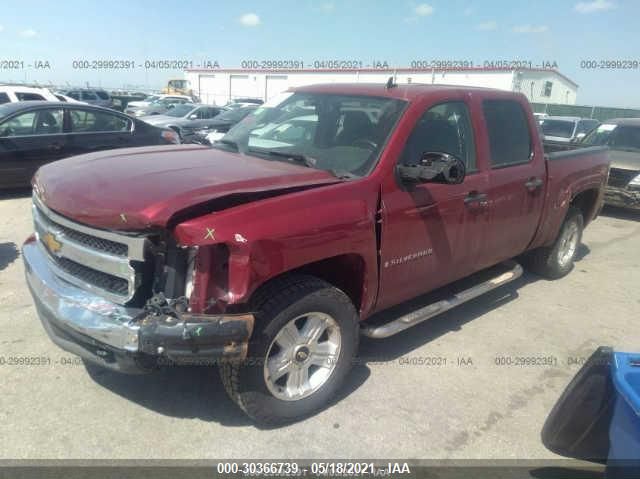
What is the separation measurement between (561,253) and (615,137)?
6.13 metres

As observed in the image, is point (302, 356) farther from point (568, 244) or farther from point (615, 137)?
point (615, 137)

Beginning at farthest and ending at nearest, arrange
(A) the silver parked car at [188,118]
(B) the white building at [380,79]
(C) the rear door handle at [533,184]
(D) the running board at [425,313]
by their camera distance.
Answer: (B) the white building at [380,79] → (A) the silver parked car at [188,118] → (C) the rear door handle at [533,184] → (D) the running board at [425,313]

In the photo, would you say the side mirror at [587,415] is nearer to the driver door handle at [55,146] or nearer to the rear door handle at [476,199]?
the rear door handle at [476,199]

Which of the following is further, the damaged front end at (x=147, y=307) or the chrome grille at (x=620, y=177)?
the chrome grille at (x=620, y=177)

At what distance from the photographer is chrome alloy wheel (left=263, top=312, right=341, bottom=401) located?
2.96 meters

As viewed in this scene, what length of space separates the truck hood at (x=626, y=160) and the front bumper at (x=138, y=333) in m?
8.79

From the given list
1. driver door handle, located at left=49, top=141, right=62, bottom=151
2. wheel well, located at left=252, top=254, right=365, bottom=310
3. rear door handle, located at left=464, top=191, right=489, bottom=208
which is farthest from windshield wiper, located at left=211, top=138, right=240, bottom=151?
driver door handle, located at left=49, top=141, right=62, bottom=151

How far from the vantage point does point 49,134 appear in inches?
331

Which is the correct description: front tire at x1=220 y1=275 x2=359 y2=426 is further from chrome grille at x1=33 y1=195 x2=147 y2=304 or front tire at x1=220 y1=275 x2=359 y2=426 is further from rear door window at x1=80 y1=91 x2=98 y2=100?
rear door window at x1=80 y1=91 x2=98 y2=100

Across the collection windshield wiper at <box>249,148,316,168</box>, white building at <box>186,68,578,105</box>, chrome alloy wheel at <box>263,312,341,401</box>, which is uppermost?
white building at <box>186,68,578,105</box>

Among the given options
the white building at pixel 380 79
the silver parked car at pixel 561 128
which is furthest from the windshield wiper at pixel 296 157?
the white building at pixel 380 79

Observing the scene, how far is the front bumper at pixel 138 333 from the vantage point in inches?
98.1

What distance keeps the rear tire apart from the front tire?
3.21 metres

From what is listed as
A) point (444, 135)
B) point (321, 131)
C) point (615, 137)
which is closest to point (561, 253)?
point (444, 135)
